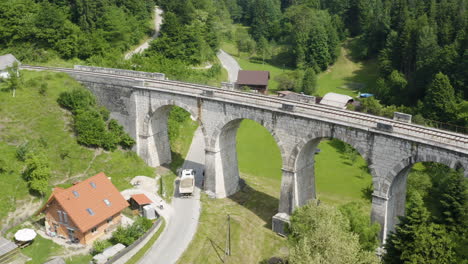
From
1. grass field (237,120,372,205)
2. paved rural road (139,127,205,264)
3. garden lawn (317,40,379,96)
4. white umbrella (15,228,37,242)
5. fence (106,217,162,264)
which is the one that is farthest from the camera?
garden lawn (317,40,379,96)

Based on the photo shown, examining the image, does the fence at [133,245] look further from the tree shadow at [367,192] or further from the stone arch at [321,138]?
the tree shadow at [367,192]

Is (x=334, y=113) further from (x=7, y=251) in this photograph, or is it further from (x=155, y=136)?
(x=7, y=251)

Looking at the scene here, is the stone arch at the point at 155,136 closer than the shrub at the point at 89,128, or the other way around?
the shrub at the point at 89,128

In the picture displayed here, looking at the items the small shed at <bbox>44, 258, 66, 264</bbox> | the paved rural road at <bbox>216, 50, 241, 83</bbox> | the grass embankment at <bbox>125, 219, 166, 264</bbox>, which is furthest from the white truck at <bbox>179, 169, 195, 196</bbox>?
the paved rural road at <bbox>216, 50, 241, 83</bbox>

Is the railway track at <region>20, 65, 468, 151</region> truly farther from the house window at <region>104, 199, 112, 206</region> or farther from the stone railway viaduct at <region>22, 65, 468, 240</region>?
the house window at <region>104, 199, 112, 206</region>

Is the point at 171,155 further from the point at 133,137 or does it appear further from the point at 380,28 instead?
the point at 380,28

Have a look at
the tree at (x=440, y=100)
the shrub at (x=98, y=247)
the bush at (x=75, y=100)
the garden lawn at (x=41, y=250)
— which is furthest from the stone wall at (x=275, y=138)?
the tree at (x=440, y=100)
